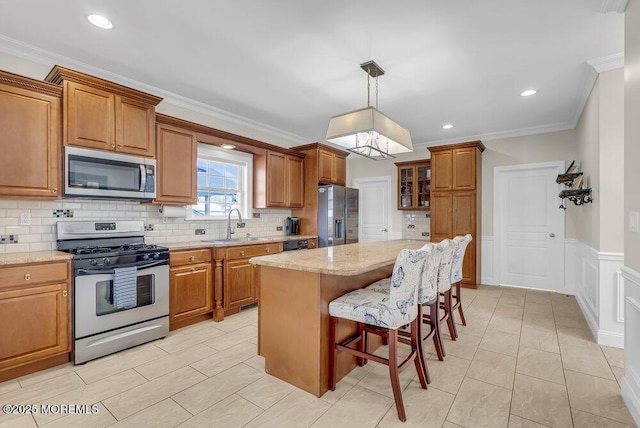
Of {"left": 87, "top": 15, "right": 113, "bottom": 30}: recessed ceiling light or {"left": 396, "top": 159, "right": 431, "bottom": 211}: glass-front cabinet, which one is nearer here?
{"left": 87, "top": 15, "right": 113, "bottom": 30}: recessed ceiling light

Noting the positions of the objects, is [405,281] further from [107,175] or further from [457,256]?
[107,175]

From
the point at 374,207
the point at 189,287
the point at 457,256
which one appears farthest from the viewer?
the point at 374,207

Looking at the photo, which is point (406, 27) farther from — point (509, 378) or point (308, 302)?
point (509, 378)

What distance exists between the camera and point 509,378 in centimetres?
233

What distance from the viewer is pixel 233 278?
3709 millimetres

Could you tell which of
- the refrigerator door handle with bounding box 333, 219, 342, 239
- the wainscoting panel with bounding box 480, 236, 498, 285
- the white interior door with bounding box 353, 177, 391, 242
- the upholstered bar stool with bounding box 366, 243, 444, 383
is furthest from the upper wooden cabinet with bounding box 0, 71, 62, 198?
the wainscoting panel with bounding box 480, 236, 498, 285

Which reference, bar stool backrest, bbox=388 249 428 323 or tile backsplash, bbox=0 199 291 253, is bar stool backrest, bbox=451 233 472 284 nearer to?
bar stool backrest, bbox=388 249 428 323

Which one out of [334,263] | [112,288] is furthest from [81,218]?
[334,263]

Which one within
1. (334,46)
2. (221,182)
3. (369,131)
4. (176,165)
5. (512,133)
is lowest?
(221,182)

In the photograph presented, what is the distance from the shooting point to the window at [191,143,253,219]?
422 cm

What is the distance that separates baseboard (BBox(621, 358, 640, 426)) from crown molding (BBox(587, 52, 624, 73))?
265 cm

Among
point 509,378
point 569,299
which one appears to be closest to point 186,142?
point 509,378

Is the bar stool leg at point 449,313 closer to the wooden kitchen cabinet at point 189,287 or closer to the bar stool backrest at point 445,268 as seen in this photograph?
the bar stool backrest at point 445,268

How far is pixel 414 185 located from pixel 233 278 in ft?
12.8
